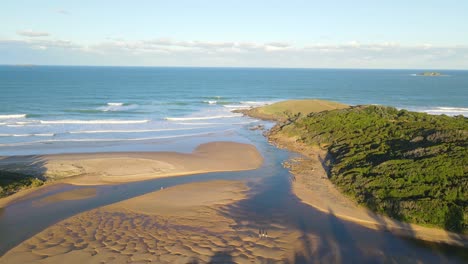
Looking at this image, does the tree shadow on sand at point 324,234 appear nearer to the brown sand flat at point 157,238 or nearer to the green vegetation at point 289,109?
the brown sand flat at point 157,238

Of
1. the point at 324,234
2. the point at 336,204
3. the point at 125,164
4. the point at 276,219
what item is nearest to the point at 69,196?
the point at 125,164

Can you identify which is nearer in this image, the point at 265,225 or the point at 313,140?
the point at 265,225

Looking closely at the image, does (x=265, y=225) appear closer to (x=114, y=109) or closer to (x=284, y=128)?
(x=284, y=128)

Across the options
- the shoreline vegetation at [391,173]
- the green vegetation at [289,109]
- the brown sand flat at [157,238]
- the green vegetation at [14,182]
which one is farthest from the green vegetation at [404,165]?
the green vegetation at [14,182]

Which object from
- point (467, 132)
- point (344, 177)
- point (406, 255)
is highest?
point (467, 132)

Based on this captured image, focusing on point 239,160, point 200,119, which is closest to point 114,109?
point 200,119

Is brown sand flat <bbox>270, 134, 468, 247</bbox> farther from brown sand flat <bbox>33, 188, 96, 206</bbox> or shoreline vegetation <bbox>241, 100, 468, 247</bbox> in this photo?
brown sand flat <bbox>33, 188, 96, 206</bbox>

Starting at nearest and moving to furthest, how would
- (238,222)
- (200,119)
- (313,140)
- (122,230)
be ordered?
(122,230), (238,222), (313,140), (200,119)
